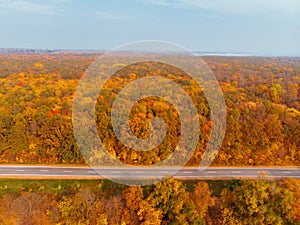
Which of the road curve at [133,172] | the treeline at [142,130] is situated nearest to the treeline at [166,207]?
the road curve at [133,172]

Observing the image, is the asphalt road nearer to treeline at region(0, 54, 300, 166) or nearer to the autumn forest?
the autumn forest

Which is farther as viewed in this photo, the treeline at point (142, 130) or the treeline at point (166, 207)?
the treeline at point (142, 130)

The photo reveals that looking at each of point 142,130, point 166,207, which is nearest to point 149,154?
point 142,130

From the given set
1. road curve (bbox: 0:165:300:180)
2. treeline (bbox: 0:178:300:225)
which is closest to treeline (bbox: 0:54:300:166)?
road curve (bbox: 0:165:300:180)

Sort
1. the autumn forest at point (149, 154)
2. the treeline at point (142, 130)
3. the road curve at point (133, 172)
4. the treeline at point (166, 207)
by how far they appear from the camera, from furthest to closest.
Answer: the treeline at point (142, 130)
the road curve at point (133, 172)
the autumn forest at point (149, 154)
the treeline at point (166, 207)

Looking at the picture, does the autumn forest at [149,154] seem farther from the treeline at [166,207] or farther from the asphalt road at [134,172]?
the asphalt road at [134,172]

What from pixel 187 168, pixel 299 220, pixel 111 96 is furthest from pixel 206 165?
pixel 111 96

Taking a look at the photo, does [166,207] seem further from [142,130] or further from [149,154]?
[142,130]
